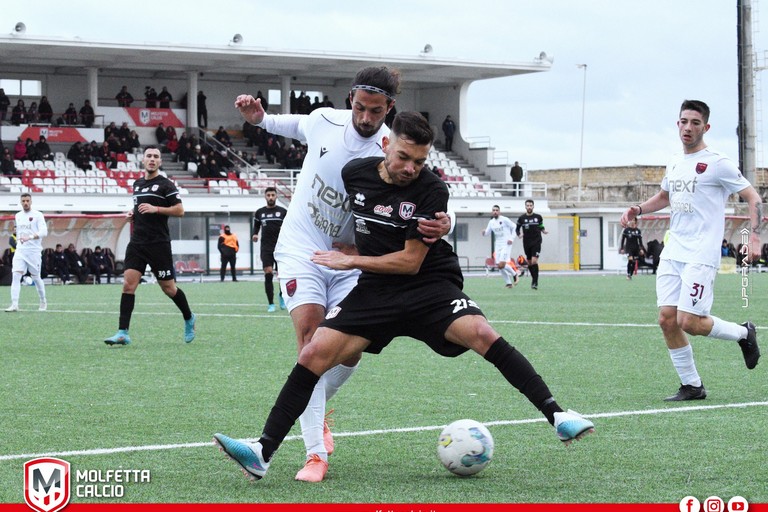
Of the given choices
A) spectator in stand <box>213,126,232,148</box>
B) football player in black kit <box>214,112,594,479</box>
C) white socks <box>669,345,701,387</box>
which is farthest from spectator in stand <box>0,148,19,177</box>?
football player in black kit <box>214,112,594,479</box>

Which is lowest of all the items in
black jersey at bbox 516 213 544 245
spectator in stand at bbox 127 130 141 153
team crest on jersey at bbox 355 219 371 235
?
black jersey at bbox 516 213 544 245

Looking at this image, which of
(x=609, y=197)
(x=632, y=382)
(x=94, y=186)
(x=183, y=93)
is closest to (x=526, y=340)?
(x=632, y=382)

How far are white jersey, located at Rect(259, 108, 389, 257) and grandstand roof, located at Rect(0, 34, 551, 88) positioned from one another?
44.0 meters

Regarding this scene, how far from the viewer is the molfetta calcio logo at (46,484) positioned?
15.6 ft

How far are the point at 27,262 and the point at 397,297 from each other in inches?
656

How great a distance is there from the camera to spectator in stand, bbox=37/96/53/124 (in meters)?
49.0

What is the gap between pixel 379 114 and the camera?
6047 mm

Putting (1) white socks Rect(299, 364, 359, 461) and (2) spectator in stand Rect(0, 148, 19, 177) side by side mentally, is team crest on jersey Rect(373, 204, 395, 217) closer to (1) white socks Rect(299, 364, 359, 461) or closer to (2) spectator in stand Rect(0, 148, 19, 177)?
(1) white socks Rect(299, 364, 359, 461)

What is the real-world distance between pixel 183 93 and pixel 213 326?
1626 inches

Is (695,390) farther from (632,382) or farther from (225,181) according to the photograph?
(225,181)

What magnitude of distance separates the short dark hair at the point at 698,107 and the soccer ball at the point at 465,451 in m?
3.72

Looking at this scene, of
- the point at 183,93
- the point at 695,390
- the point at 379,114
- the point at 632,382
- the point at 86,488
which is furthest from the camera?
the point at 183,93

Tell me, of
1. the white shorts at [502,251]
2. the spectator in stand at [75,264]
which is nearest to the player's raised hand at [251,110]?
the white shorts at [502,251]

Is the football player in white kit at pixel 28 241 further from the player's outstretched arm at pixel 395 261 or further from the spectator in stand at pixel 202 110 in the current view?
the spectator in stand at pixel 202 110
